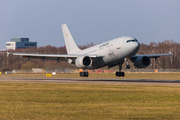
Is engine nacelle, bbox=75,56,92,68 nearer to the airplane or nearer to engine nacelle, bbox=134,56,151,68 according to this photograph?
the airplane

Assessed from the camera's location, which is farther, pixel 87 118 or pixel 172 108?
pixel 172 108

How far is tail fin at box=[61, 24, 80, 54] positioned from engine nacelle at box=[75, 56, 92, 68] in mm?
11776

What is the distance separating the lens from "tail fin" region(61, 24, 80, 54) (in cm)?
5950

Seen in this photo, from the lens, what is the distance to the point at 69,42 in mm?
60812

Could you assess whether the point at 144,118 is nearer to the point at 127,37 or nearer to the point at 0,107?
the point at 0,107

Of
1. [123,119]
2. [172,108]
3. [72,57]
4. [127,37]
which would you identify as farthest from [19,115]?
[72,57]

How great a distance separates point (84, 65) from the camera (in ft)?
152

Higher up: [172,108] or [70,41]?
[70,41]

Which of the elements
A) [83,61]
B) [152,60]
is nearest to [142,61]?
[83,61]

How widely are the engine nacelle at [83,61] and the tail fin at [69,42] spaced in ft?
38.6

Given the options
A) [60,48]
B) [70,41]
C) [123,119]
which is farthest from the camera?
[60,48]

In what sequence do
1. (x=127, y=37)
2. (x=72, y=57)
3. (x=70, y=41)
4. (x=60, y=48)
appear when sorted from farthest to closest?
1. (x=60, y=48)
2. (x=70, y=41)
3. (x=72, y=57)
4. (x=127, y=37)

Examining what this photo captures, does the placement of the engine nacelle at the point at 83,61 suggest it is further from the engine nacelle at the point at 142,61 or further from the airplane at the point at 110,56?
the engine nacelle at the point at 142,61

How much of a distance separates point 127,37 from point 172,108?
29090mm
